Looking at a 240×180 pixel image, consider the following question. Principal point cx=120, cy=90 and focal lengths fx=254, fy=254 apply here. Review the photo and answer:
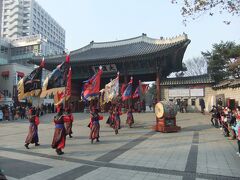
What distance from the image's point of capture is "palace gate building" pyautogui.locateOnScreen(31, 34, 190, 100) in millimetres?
27431

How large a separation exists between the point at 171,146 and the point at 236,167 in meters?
3.32

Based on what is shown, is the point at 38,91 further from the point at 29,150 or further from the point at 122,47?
the point at 122,47

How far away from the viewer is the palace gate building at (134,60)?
2743 centimetres

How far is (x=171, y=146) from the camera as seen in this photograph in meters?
10.1

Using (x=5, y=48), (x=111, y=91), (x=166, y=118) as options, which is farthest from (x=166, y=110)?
(x=5, y=48)

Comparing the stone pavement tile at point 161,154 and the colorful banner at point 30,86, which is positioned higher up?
the colorful banner at point 30,86

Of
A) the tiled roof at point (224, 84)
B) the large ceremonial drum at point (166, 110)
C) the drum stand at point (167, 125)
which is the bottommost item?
the drum stand at point (167, 125)

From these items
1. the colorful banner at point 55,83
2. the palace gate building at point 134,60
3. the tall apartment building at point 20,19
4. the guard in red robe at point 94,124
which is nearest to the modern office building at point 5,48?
the tall apartment building at point 20,19

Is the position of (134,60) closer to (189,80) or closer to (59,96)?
(189,80)

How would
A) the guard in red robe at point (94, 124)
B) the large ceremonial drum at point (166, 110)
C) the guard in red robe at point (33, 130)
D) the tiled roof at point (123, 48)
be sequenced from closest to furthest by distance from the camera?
the guard in red robe at point (33, 130)
the guard in red robe at point (94, 124)
the large ceremonial drum at point (166, 110)
the tiled roof at point (123, 48)

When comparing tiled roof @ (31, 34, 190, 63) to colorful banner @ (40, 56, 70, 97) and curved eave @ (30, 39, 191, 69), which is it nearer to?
curved eave @ (30, 39, 191, 69)

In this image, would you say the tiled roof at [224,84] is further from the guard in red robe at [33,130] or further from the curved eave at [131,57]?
the guard in red robe at [33,130]

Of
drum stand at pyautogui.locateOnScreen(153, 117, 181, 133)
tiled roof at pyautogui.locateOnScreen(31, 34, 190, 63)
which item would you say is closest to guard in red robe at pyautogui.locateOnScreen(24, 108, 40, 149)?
drum stand at pyautogui.locateOnScreen(153, 117, 181, 133)

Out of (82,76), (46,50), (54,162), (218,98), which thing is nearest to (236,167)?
(54,162)
